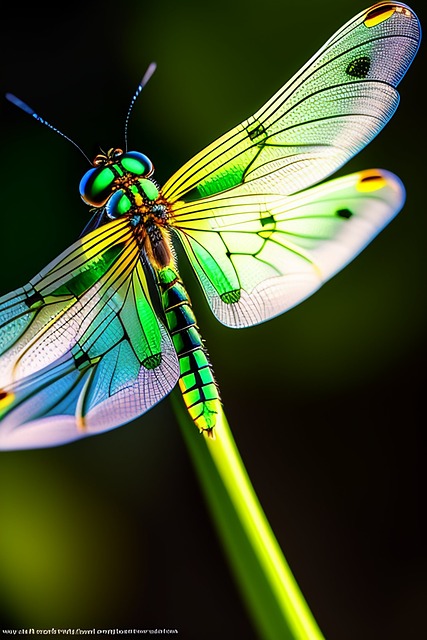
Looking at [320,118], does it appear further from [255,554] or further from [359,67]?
[255,554]

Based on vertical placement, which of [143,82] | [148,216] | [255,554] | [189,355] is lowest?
[255,554]

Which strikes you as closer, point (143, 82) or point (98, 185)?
point (98, 185)

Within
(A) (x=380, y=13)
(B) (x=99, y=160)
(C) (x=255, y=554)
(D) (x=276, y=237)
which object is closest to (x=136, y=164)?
(B) (x=99, y=160)

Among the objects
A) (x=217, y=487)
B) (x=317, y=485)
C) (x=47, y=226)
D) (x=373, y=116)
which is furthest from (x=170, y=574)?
(x=373, y=116)

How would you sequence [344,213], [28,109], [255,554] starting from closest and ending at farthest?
[255,554] < [344,213] < [28,109]

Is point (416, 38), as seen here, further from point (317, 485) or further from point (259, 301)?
point (317, 485)

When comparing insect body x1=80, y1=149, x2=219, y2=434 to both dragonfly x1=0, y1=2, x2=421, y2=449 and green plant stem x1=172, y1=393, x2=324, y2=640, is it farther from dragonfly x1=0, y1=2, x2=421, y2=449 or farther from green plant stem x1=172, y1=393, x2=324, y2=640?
green plant stem x1=172, y1=393, x2=324, y2=640

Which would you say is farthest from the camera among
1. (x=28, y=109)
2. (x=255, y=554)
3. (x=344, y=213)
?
(x=28, y=109)
